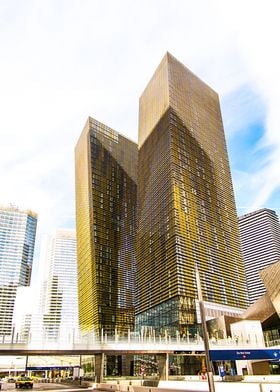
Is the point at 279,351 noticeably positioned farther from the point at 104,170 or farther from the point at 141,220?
the point at 104,170

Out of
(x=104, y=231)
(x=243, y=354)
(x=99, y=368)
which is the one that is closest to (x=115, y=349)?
(x=99, y=368)

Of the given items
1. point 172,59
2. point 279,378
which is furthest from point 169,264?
point 172,59

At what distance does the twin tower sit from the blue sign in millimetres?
56632

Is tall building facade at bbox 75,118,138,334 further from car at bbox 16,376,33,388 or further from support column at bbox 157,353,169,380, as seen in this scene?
support column at bbox 157,353,169,380

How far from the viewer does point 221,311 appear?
372 feet

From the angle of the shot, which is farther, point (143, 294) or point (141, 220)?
point (141, 220)

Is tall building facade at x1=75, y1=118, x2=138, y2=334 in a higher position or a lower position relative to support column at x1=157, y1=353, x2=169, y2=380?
higher

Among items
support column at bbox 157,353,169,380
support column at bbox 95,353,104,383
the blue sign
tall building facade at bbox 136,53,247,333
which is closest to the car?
support column at bbox 95,353,104,383

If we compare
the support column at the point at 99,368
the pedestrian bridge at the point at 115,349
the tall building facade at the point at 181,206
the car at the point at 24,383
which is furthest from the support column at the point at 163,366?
the tall building facade at the point at 181,206

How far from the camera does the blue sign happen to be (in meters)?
46.1

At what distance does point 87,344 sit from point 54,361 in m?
112

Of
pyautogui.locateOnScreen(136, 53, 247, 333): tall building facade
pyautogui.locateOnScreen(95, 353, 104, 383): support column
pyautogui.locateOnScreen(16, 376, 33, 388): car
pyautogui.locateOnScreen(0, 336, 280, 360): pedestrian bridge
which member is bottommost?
pyautogui.locateOnScreen(16, 376, 33, 388): car

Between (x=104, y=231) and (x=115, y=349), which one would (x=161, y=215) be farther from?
(x=115, y=349)

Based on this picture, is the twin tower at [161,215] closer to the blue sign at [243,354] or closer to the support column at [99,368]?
the support column at [99,368]
